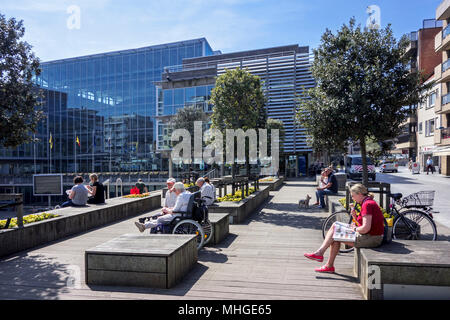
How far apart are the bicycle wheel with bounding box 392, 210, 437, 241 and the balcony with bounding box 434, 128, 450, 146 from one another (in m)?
29.9

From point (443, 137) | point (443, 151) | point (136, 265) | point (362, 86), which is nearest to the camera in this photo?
point (136, 265)

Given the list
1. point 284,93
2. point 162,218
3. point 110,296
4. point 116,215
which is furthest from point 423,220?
point 284,93

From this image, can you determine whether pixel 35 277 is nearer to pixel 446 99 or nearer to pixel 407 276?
pixel 407 276

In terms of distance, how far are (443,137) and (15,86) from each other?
36436 millimetres

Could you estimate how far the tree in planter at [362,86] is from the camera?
27.2ft

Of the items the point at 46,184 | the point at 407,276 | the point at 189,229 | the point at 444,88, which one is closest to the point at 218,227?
the point at 189,229

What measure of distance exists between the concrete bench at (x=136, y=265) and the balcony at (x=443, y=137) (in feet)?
112

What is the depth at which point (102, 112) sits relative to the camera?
2094 inches

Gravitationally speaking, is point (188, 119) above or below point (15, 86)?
Answer: above

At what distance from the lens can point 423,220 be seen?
20.8ft

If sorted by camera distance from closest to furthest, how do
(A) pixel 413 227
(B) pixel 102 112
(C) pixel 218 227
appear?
(A) pixel 413 227 → (C) pixel 218 227 → (B) pixel 102 112
